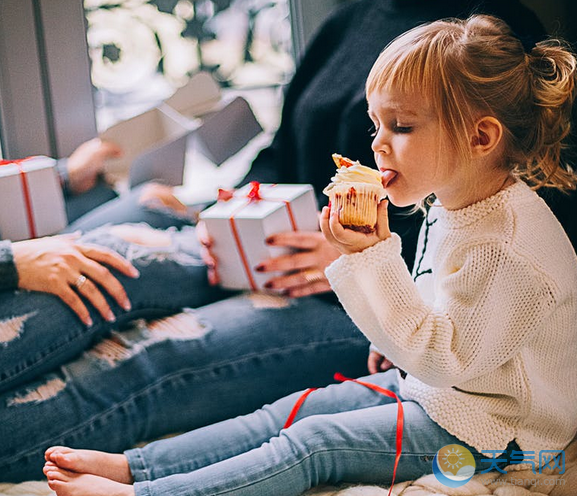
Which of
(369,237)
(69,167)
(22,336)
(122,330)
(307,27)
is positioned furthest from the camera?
(307,27)

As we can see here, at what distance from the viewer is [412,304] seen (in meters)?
0.91

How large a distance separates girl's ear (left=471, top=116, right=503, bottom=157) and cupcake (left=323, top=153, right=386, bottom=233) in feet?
0.42

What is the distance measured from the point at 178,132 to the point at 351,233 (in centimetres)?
85

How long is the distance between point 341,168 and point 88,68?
1029mm

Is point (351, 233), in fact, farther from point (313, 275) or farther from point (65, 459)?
point (65, 459)

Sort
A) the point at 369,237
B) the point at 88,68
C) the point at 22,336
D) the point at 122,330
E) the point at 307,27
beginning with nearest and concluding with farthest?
the point at 369,237, the point at 22,336, the point at 122,330, the point at 88,68, the point at 307,27

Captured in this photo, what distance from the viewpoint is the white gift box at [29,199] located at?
1.28 meters

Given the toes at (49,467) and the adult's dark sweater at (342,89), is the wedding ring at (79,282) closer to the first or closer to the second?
the toes at (49,467)

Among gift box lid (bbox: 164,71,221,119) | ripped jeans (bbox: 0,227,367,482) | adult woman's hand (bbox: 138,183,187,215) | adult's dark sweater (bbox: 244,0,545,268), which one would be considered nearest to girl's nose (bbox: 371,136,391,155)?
adult's dark sweater (bbox: 244,0,545,268)

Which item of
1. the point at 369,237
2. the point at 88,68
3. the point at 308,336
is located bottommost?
the point at 308,336

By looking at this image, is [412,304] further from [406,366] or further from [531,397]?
[531,397]

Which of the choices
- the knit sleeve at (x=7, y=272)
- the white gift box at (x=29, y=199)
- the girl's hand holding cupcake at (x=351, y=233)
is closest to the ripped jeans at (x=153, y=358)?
the knit sleeve at (x=7, y=272)

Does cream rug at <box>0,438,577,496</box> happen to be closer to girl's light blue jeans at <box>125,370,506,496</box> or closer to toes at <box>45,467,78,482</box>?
girl's light blue jeans at <box>125,370,506,496</box>

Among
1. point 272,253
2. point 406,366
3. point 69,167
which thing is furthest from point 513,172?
point 69,167
